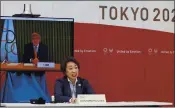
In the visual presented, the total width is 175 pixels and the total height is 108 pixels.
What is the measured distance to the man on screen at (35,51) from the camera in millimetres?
5055

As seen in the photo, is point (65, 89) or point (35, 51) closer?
point (65, 89)

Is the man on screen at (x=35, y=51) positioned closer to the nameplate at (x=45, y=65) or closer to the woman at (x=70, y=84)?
the nameplate at (x=45, y=65)

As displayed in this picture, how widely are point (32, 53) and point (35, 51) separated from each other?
5cm

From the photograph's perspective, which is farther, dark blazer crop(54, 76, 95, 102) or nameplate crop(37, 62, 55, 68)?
nameplate crop(37, 62, 55, 68)

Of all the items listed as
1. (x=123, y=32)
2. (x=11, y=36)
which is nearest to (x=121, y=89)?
(x=123, y=32)

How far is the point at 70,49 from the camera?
203 inches

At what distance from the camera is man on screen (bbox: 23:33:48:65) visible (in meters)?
5.05

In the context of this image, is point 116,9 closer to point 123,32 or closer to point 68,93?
point 123,32

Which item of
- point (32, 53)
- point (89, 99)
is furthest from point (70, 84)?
point (32, 53)

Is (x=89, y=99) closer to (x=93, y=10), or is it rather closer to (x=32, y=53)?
(x=32, y=53)

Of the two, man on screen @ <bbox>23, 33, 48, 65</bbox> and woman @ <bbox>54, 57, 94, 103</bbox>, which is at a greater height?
man on screen @ <bbox>23, 33, 48, 65</bbox>

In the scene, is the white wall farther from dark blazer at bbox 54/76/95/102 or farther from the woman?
dark blazer at bbox 54/76/95/102

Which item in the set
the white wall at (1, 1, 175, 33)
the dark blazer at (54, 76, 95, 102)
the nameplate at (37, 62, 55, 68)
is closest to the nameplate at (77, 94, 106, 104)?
the dark blazer at (54, 76, 95, 102)

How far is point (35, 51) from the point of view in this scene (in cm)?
511
